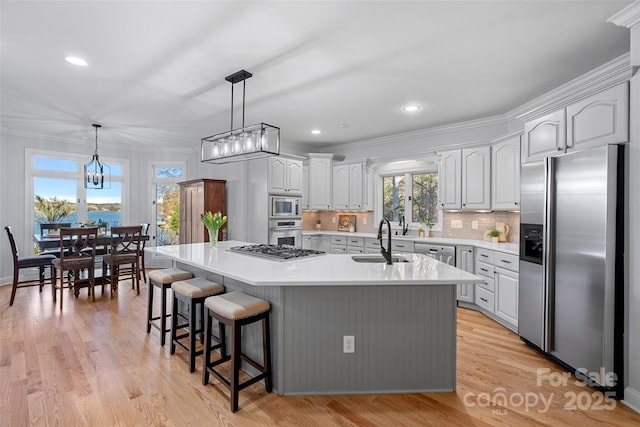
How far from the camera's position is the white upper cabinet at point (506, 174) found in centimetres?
397

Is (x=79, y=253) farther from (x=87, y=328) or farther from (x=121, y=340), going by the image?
(x=121, y=340)

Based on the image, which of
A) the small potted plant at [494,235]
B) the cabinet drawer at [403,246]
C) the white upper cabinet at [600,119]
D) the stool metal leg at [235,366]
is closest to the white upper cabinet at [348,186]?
the cabinet drawer at [403,246]

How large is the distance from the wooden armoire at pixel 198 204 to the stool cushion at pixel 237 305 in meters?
3.77

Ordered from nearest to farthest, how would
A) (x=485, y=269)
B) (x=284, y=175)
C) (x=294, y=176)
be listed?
(x=485, y=269)
(x=284, y=175)
(x=294, y=176)

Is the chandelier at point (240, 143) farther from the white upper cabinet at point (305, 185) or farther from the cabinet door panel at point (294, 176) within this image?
the white upper cabinet at point (305, 185)

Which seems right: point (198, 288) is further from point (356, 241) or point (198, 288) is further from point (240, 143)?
point (356, 241)

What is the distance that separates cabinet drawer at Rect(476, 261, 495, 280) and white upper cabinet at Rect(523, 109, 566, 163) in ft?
4.45

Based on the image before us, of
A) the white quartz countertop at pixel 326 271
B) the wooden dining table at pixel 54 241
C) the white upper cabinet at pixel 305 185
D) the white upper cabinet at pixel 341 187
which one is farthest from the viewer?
the white upper cabinet at pixel 305 185

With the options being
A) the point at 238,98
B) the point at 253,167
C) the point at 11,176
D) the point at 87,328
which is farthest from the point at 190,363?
the point at 11,176

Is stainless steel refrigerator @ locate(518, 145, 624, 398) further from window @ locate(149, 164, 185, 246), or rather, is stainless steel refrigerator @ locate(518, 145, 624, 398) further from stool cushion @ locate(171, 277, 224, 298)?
window @ locate(149, 164, 185, 246)

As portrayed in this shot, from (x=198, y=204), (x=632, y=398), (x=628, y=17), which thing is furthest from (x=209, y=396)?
(x=198, y=204)

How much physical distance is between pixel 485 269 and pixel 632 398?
1889 mm

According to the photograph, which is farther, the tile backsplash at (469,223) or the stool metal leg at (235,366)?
the tile backsplash at (469,223)

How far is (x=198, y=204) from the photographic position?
6.05 meters
